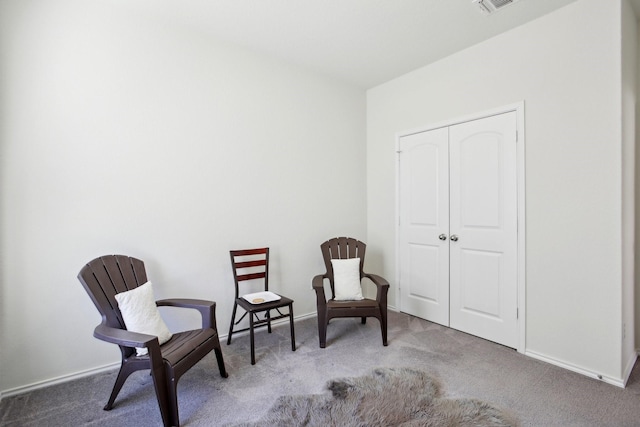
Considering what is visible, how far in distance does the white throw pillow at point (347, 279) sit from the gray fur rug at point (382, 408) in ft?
3.09

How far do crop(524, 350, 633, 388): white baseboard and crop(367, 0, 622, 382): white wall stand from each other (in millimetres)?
10

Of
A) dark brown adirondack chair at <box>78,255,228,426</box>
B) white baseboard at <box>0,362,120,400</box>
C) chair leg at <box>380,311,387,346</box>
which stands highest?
dark brown adirondack chair at <box>78,255,228,426</box>

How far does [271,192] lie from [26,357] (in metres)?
2.23

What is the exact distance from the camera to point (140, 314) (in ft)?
6.55

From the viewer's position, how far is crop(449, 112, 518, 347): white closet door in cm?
273

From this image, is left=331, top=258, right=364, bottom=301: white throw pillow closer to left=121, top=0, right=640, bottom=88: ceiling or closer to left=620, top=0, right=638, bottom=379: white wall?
left=620, top=0, right=638, bottom=379: white wall

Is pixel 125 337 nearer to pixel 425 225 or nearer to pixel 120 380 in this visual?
pixel 120 380

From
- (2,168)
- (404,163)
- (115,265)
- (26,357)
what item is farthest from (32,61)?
(404,163)

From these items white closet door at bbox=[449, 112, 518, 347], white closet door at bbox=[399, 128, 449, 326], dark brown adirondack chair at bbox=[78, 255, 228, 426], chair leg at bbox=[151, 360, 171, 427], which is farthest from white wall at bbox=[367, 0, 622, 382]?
chair leg at bbox=[151, 360, 171, 427]

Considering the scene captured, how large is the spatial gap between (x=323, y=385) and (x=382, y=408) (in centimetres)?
45

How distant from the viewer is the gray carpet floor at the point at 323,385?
1852mm

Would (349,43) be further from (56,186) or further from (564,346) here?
(564,346)

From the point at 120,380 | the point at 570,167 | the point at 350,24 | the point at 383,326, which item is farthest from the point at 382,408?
the point at 350,24

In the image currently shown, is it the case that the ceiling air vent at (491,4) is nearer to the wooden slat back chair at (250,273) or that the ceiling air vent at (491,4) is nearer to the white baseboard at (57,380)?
the wooden slat back chair at (250,273)
